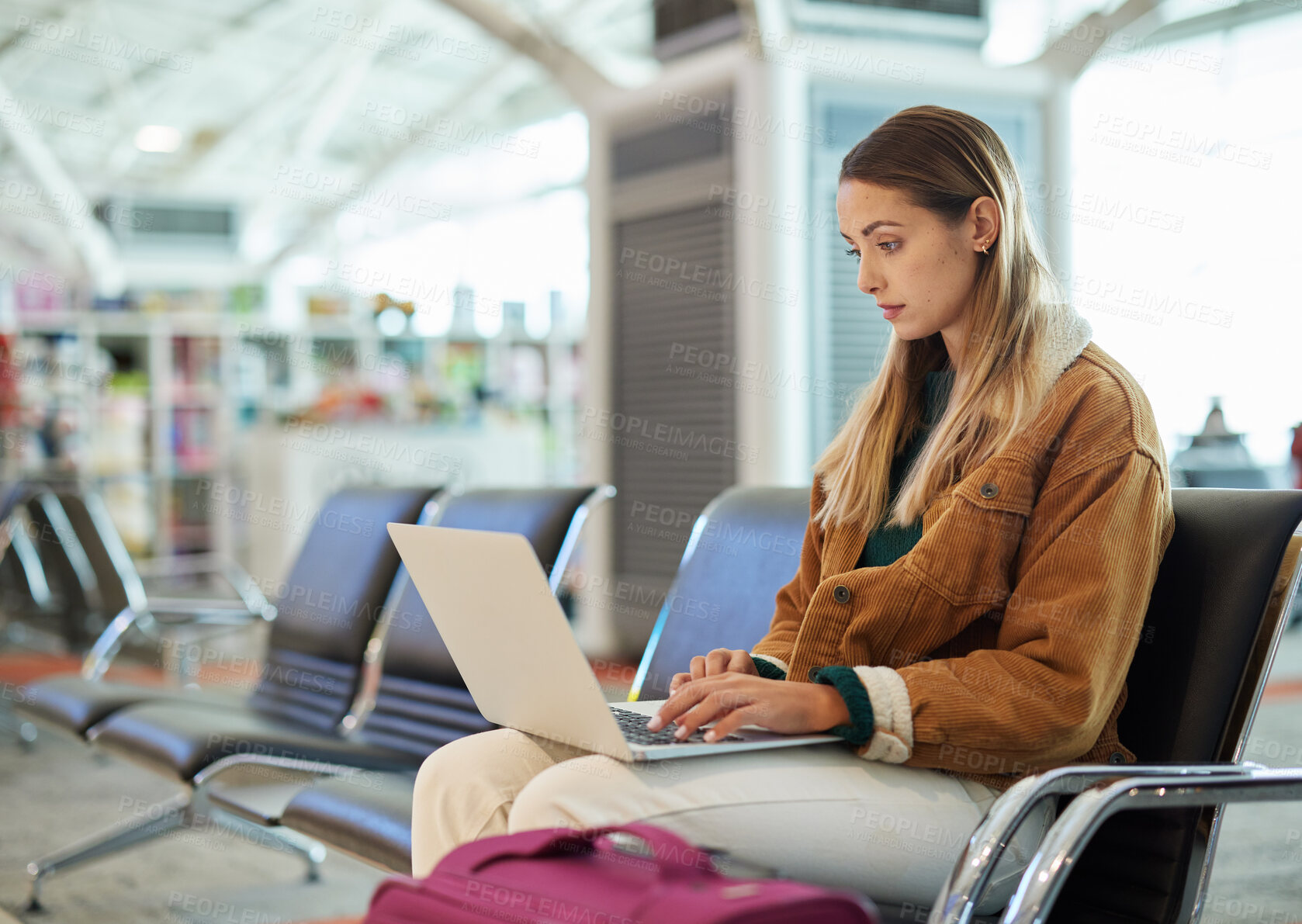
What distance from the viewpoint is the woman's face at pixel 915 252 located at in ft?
4.41

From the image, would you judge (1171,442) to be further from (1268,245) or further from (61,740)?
(61,740)

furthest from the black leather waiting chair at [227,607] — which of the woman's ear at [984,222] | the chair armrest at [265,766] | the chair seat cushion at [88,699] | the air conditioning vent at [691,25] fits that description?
the air conditioning vent at [691,25]

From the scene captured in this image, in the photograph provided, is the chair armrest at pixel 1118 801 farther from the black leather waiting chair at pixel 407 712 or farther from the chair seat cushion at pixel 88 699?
the chair seat cushion at pixel 88 699

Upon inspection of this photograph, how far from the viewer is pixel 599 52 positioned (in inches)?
443

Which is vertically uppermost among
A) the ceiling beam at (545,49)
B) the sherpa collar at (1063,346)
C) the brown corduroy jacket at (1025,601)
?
the ceiling beam at (545,49)

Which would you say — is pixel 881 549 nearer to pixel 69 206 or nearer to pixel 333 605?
pixel 333 605

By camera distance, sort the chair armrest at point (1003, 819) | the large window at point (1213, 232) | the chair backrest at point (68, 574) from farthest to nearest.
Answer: the large window at point (1213, 232) → the chair backrest at point (68, 574) → the chair armrest at point (1003, 819)

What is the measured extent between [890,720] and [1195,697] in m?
0.34

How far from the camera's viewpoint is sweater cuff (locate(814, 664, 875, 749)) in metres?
1.14

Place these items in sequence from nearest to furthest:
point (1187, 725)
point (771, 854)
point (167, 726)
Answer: point (771, 854) → point (1187, 725) → point (167, 726)

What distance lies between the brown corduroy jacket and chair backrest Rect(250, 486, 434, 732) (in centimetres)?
135

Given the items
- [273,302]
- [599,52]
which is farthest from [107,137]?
[599,52]

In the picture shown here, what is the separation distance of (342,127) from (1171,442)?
11.5 m

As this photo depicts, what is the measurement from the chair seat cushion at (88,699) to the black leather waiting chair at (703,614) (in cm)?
73
